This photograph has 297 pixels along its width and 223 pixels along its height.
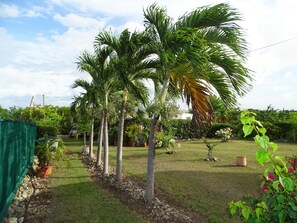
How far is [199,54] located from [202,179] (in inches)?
201

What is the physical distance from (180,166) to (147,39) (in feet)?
21.1

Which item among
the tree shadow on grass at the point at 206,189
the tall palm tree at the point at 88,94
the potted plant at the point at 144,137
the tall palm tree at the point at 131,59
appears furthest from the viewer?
the potted plant at the point at 144,137

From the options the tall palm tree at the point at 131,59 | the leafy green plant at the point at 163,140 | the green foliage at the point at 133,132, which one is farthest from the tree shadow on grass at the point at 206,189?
the green foliage at the point at 133,132

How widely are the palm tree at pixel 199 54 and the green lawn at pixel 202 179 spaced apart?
1297mm

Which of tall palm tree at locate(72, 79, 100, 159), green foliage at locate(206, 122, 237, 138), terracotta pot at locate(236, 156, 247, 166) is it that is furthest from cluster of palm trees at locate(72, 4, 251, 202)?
green foliage at locate(206, 122, 237, 138)

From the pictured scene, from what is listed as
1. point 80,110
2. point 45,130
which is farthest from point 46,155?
point 45,130

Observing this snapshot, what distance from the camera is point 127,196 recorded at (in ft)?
23.0

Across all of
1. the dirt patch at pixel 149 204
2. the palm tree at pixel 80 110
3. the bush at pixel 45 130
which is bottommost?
the dirt patch at pixel 149 204

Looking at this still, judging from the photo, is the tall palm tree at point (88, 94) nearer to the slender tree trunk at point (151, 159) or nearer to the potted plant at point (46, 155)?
the potted plant at point (46, 155)

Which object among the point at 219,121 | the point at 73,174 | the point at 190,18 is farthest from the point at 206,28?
the point at 219,121

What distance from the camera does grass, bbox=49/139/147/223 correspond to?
529cm

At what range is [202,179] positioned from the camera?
9023mm

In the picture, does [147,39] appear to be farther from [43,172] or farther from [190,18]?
[43,172]

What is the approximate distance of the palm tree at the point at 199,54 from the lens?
541 cm
